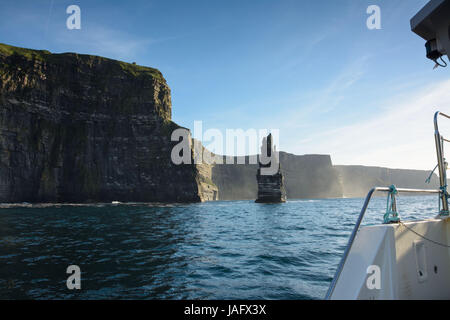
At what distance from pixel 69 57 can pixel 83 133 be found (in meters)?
25.3

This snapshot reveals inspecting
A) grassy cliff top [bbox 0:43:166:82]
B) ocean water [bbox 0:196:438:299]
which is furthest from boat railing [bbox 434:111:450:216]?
grassy cliff top [bbox 0:43:166:82]

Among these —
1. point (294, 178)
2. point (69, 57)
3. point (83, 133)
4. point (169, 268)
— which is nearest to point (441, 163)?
point (169, 268)

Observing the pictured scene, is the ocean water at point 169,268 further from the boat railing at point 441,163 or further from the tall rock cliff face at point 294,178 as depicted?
the tall rock cliff face at point 294,178

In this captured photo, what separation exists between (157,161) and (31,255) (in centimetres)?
7367

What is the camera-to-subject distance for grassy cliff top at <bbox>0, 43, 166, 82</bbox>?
69.7 metres

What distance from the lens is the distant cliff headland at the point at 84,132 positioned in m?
65.3

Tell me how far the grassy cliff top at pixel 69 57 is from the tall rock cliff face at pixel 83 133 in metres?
0.30

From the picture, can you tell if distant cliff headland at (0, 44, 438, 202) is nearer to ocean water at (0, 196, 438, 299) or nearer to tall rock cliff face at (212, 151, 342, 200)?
ocean water at (0, 196, 438, 299)

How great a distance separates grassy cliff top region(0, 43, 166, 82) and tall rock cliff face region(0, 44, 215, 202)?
0.30m

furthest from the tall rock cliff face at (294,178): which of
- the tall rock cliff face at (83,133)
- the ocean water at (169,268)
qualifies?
the ocean water at (169,268)

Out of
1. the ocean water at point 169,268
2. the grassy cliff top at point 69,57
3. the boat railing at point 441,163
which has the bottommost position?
the ocean water at point 169,268

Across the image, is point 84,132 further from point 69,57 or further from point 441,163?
point 441,163
